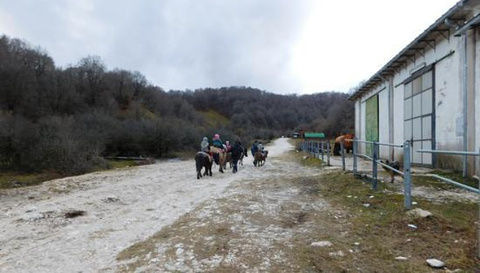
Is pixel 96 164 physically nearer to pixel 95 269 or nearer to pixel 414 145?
pixel 414 145

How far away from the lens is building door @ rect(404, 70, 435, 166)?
1337cm

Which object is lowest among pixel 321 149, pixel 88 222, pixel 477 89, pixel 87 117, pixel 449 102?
pixel 88 222

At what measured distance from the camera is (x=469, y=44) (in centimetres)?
1053

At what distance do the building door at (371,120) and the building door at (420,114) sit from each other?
5532mm

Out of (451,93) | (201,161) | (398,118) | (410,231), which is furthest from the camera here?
(398,118)

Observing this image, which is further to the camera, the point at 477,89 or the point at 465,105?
the point at 465,105

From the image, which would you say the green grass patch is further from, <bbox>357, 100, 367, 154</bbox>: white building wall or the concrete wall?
<bbox>357, 100, 367, 154</bbox>: white building wall

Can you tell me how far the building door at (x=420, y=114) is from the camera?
1337 centimetres

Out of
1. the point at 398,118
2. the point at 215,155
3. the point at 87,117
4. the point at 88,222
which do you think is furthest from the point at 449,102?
the point at 87,117

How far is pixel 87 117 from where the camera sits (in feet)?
160

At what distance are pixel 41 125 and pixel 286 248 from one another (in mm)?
34741

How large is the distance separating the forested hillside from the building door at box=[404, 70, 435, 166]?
2253 centimetres

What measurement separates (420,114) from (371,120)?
28.0ft

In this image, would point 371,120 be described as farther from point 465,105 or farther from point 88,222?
point 88,222
